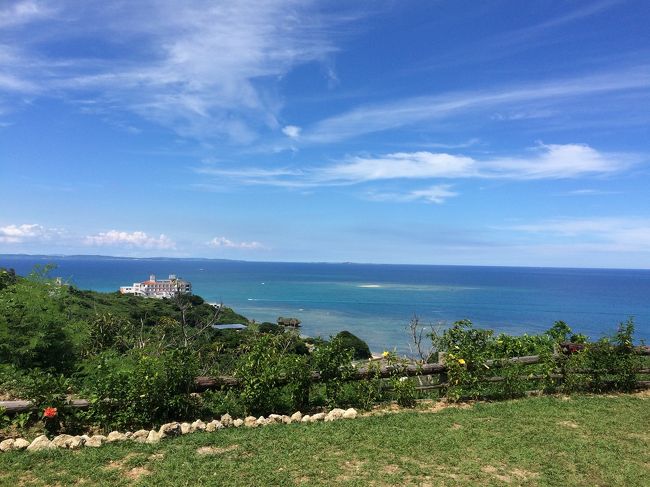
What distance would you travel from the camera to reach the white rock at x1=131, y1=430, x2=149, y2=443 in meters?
6.34

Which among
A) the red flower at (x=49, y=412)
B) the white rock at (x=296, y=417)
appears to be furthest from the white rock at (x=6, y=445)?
the white rock at (x=296, y=417)

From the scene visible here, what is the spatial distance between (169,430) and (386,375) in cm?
415

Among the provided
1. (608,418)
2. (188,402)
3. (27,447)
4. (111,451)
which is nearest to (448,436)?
(608,418)

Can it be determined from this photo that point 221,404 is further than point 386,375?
No

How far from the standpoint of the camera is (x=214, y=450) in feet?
20.0

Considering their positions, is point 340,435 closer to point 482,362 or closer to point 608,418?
point 482,362

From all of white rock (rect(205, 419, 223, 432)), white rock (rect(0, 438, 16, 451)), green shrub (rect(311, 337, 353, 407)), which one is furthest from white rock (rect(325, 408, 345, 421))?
white rock (rect(0, 438, 16, 451))

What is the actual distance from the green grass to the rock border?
0.70 ft

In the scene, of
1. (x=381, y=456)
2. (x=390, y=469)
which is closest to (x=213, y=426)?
(x=381, y=456)

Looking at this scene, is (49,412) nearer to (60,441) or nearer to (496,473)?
(60,441)

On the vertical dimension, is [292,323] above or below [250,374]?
below

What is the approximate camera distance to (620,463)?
586 centimetres

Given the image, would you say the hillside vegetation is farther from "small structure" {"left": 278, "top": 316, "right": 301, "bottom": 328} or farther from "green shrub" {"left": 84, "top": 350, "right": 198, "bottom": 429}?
"small structure" {"left": 278, "top": 316, "right": 301, "bottom": 328}

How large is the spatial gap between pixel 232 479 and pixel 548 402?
21.1ft
